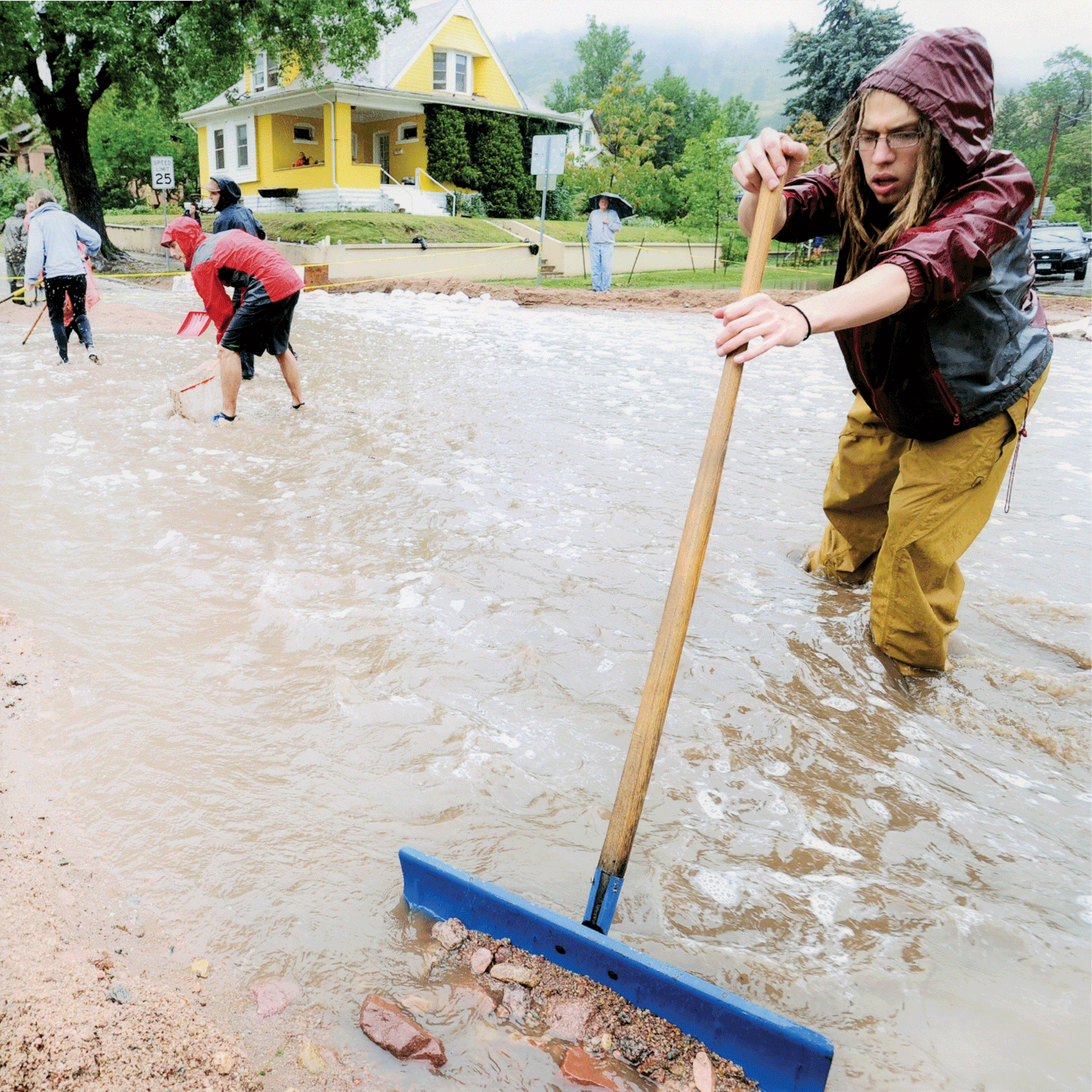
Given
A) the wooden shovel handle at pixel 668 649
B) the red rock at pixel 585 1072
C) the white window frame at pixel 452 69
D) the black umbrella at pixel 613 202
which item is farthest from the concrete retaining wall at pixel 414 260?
the red rock at pixel 585 1072

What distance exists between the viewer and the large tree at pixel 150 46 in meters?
16.3

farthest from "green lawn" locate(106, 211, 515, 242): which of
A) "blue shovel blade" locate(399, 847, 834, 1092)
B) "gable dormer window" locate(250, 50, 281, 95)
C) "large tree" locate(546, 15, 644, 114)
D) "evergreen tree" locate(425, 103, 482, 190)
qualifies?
"large tree" locate(546, 15, 644, 114)

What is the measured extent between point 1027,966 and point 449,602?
2.48 meters

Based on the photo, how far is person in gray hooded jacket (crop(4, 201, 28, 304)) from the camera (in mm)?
12977

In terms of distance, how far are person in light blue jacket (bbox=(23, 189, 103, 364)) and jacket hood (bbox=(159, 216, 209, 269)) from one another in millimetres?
2900

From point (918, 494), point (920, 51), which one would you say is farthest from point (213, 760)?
point (920, 51)

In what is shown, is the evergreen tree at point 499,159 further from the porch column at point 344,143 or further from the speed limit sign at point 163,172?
the speed limit sign at point 163,172

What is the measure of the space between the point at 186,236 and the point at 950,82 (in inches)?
236

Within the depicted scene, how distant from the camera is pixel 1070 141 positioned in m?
62.0

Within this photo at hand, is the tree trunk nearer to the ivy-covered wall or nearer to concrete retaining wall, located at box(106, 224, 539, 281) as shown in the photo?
concrete retaining wall, located at box(106, 224, 539, 281)

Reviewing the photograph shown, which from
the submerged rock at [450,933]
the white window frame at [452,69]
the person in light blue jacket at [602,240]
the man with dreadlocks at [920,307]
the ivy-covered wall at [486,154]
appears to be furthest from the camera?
the white window frame at [452,69]

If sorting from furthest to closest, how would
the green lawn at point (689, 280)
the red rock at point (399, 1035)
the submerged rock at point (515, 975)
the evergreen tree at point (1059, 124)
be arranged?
1. the evergreen tree at point (1059, 124)
2. the green lawn at point (689, 280)
3. the submerged rock at point (515, 975)
4. the red rock at point (399, 1035)

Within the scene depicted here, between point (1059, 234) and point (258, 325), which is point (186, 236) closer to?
point (258, 325)

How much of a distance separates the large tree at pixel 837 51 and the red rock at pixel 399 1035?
1530 inches
